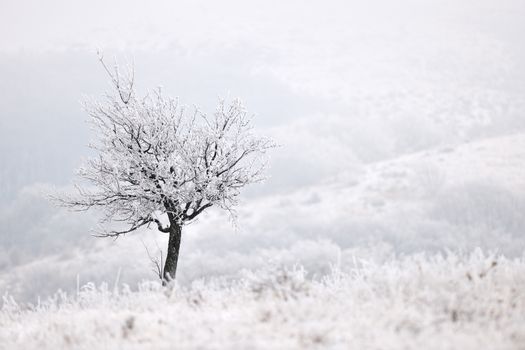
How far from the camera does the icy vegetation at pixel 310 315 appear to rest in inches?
148

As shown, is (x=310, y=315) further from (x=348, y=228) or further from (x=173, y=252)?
(x=348, y=228)

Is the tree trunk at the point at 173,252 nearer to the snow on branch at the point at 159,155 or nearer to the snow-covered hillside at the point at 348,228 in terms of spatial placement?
the snow on branch at the point at 159,155

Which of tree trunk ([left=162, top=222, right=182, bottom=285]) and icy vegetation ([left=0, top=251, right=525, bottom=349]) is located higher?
tree trunk ([left=162, top=222, right=182, bottom=285])

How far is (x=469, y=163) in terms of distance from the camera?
4453cm

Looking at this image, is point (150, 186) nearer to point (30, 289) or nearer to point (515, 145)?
point (30, 289)

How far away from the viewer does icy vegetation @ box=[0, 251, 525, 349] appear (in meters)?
3.75

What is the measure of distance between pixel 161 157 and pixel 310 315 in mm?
6101

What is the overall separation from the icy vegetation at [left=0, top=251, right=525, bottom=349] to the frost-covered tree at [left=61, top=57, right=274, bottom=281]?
3.64 m

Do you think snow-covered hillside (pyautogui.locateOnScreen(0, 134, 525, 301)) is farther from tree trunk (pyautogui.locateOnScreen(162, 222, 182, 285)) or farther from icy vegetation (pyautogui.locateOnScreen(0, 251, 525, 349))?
icy vegetation (pyautogui.locateOnScreen(0, 251, 525, 349))

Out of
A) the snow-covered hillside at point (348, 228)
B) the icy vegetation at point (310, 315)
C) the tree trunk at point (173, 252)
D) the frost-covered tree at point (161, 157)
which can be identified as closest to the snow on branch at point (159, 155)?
the frost-covered tree at point (161, 157)

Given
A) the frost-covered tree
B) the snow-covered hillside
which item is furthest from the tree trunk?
the snow-covered hillside

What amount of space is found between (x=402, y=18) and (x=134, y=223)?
210m

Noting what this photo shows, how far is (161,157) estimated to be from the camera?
30.8ft

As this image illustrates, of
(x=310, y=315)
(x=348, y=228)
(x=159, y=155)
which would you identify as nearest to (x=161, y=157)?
(x=159, y=155)
